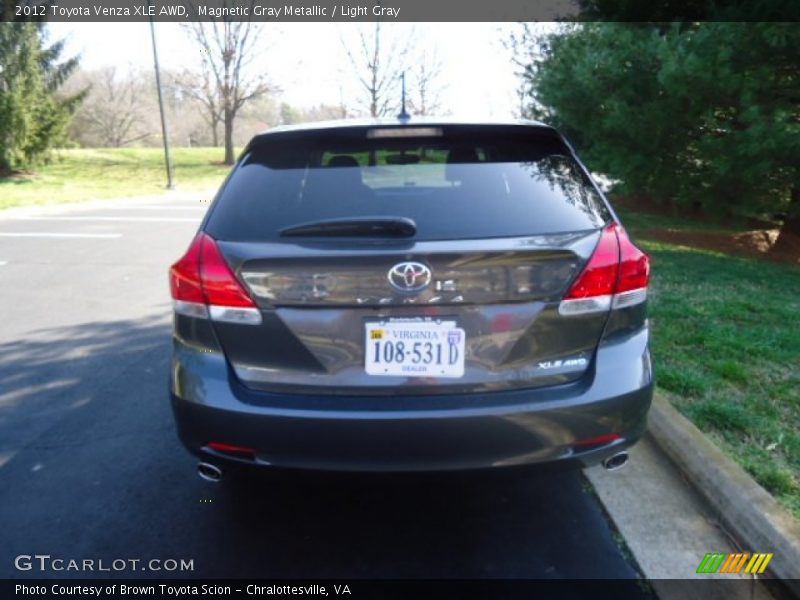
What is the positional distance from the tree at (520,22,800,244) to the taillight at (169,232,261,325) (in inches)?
260

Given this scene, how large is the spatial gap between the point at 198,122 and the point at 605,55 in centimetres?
6207

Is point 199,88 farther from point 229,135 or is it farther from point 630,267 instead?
point 630,267

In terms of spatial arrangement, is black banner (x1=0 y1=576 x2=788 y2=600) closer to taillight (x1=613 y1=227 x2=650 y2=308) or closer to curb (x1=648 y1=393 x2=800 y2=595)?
curb (x1=648 y1=393 x2=800 y2=595)

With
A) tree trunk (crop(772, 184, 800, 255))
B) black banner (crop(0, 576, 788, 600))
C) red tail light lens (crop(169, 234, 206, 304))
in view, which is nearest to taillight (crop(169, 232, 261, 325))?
red tail light lens (crop(169, 234, 206, 304))

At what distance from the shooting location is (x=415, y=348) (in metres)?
2.03

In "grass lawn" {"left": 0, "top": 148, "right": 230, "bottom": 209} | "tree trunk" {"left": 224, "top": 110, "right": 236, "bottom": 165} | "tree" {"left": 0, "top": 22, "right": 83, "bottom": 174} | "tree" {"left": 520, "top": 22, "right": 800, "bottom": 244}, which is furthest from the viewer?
"tree trunk" {"left": 224, "top": 110, "right": 236, "bottom": 165}

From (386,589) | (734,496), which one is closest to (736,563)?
(734,496)

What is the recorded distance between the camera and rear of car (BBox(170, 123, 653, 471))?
2.02 metres

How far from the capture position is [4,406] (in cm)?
382

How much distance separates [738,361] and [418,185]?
275 centimetres

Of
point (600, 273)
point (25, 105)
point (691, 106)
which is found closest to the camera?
point (600, 273)

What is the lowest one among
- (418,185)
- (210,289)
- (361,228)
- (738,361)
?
(738,361)

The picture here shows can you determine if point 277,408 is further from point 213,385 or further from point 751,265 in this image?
point 751,265

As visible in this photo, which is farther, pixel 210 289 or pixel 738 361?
pixel 738 361
